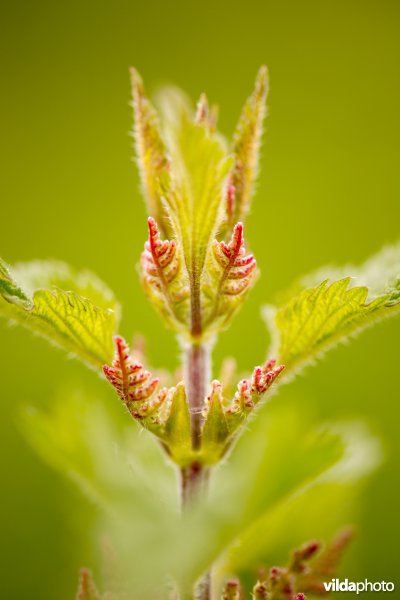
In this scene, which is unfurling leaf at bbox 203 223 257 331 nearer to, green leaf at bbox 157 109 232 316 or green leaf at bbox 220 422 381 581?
green leaf at bbox 157 109 232 316

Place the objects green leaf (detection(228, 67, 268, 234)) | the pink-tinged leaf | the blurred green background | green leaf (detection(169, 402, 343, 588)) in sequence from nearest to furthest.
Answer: green leaf (detection(169, 402, 343, 588)) < the pink-tinged leaf < green leaf (detection(228, 67, 268, 234)) < the blurred green background

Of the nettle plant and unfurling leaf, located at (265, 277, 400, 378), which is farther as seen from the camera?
unfurling leaf, located at (265, 277, 400, 378)

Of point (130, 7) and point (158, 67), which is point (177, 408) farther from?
point (130, 7)

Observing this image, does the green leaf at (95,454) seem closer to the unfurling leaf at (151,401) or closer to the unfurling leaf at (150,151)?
the unfurling leaf at (151,401)

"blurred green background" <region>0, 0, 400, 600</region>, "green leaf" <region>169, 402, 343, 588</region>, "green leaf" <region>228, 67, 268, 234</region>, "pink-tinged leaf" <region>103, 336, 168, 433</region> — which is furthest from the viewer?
"blurred green background" <region>0, 0, 400, 600</region>

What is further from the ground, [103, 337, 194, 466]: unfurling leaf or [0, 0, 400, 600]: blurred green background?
[0, 0, 400, 600]: blurred green background

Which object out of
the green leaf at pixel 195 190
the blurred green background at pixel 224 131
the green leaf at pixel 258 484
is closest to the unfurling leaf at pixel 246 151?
the green leaf at pixel 195 190

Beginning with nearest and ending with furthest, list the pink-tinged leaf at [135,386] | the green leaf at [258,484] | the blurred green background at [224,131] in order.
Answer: the green leaf at [258,484] < the pink-tinged leaf at [135,386] < the blurred green background at [224,131]

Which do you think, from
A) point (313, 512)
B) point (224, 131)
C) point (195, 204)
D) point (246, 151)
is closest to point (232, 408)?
point (195, 204)

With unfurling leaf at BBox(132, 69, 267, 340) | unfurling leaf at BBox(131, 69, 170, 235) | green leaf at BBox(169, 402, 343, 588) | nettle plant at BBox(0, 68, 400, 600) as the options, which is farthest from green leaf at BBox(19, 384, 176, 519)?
unfurling leaf at BBox(131, 69, 170, 235)
